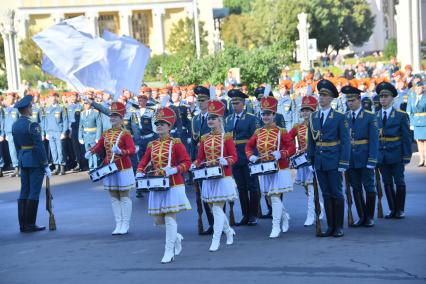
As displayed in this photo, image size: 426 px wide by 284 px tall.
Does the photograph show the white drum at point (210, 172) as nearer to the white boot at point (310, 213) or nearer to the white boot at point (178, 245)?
the white boot at point (178, 245)

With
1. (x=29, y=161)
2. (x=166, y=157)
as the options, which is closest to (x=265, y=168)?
(x=166, y=157)

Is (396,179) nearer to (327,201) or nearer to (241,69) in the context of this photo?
(327,201)

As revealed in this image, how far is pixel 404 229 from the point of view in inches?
453

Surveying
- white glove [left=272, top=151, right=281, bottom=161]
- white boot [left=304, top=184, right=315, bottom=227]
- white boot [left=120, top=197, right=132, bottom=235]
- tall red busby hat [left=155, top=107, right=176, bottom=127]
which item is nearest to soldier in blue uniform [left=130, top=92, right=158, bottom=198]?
white boot [left=120, top=197, right=132, bottom=235]

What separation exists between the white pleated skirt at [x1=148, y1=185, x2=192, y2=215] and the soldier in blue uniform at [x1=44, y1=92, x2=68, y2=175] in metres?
11.5

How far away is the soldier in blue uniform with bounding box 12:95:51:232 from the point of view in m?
13.3

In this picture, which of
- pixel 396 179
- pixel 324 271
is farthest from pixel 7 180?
pixel 324 271

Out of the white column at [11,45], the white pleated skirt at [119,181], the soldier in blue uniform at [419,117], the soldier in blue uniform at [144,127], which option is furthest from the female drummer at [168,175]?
the white column at [11,45]

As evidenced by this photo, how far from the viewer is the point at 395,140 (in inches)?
499

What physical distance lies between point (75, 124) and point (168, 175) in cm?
1203

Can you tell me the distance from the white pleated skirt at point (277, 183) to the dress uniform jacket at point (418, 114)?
744cm

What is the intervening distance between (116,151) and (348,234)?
3.22 m

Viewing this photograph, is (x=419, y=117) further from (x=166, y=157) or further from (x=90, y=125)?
(x=166, y=157)

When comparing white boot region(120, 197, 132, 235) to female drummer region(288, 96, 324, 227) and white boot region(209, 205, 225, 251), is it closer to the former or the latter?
white boot region(209, 205, 225, 251)
